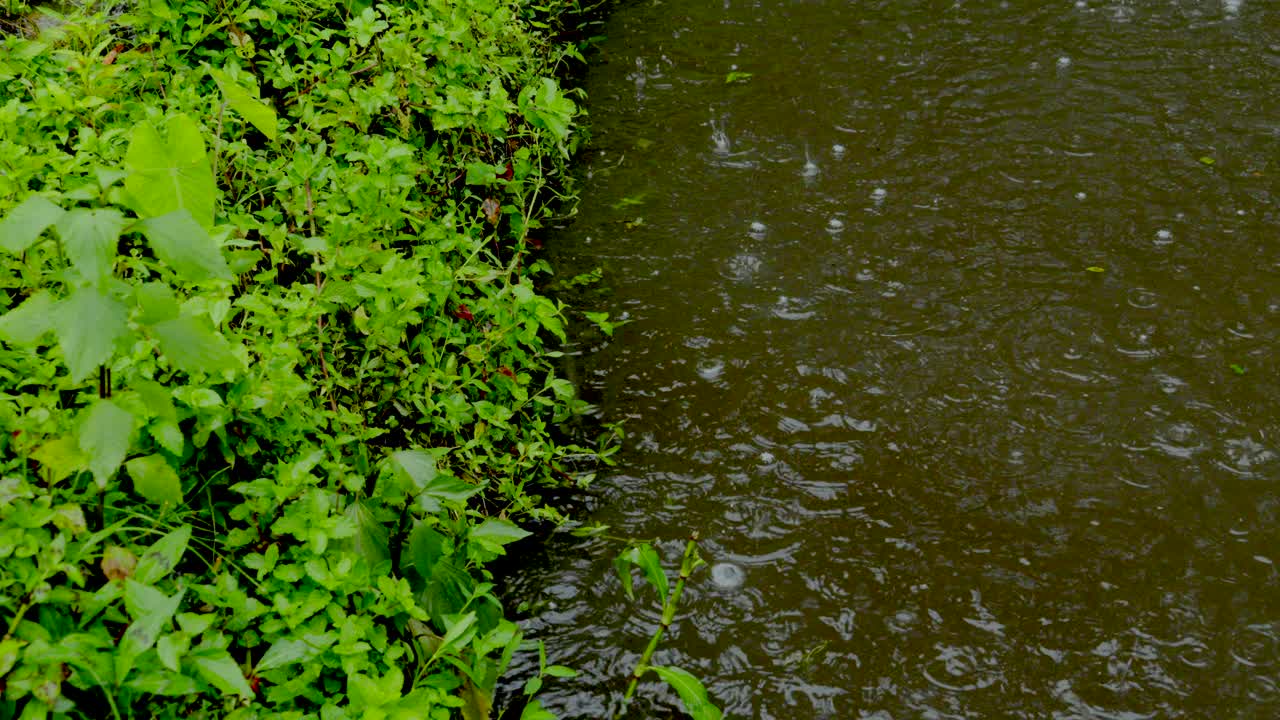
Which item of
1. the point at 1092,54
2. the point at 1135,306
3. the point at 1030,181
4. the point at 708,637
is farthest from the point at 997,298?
the point at 1092,54

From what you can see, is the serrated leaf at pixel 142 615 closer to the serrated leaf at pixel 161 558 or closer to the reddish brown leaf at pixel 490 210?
the serrated leaf at pixel 161 558

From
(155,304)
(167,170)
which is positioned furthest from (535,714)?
(167,170)

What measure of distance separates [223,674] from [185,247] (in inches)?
33.3

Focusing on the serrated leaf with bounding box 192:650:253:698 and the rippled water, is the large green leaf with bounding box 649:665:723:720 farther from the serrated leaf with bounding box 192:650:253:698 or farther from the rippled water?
the serrated leaf with bounding box 192:650:253:698

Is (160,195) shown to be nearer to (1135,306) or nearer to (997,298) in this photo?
(997,298)

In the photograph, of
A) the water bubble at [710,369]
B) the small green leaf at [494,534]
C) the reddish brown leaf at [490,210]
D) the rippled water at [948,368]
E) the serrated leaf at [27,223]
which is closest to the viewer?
the serrated leaf at [27,223]

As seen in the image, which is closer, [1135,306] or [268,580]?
[268,580]

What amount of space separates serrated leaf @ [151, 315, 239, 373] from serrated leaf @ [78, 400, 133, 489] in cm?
14

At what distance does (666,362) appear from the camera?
4.09 metres

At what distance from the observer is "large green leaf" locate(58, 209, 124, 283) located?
1.74 meters

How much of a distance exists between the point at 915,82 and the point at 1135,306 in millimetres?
2297

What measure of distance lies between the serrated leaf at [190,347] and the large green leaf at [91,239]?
207 mm

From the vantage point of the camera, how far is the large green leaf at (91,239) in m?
1.74

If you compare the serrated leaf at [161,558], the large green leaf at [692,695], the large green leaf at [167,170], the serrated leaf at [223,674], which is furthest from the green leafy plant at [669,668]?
the large green leaf at [167,170]
